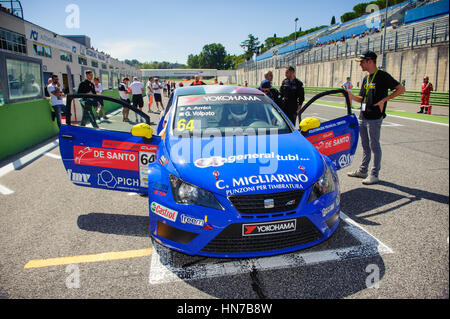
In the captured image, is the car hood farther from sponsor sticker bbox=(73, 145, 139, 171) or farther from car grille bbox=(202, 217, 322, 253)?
sponsor sticker bbox=(73, 145, 139, 171)

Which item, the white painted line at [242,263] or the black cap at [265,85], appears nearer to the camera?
the white painted line at [242,263]

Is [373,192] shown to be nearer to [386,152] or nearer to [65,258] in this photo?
[386,152]

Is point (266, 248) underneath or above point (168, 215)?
underneath

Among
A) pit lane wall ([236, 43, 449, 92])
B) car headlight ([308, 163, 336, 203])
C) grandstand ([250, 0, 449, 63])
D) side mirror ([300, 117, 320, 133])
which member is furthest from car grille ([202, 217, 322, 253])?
pit lane wall ([236, 43, 449, 92])

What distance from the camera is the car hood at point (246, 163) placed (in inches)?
103

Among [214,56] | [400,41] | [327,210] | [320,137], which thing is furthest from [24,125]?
[214,56]

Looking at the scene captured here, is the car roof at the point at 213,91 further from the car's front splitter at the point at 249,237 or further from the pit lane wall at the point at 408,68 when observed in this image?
the pit lane wall at the point at 408,68

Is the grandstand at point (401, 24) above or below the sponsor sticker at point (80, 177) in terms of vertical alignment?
above

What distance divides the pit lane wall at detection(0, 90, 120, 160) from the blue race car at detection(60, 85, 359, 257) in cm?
483

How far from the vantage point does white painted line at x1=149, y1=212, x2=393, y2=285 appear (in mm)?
2684

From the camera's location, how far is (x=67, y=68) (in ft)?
84.7

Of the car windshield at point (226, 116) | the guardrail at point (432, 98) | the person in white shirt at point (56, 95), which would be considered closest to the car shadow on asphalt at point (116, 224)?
the car windshield at point (226, 116)
